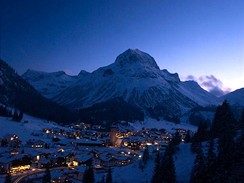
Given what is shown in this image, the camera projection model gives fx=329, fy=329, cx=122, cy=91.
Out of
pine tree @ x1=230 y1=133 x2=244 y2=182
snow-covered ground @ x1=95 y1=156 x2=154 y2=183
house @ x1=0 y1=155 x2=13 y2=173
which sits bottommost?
house @ x1=0 y1=155 x2=13 y2=173

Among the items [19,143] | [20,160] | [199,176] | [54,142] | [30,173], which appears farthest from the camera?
[54,142]

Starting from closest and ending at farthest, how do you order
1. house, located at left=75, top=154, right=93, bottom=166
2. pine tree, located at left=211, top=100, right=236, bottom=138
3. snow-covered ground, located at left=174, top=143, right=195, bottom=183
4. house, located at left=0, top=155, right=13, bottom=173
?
snow-covered ground, located at left=174, top=143, right=195, bottom=183 → pine tree, located at left=211, top=100, right=236, bottom=138 → house, located at left=0, top=155, right=13, bottom=173 → house, located at left=75, top=154, right=93, bottom=166

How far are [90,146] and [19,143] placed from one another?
4211cm

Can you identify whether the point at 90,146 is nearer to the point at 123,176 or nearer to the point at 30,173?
the point at 30,173

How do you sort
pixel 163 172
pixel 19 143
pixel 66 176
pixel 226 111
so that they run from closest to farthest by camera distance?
pixel 163 172 → pixel 226 111 → pixel 66 176 → pixel 19 143

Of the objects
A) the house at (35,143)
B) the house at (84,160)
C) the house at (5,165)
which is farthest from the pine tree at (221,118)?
the house at (35,143)

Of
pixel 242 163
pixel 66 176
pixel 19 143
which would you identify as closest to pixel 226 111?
pixel 242 163

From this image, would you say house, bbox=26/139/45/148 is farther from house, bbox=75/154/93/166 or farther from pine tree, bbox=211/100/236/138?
pine tree, bbox=211/100/236/138

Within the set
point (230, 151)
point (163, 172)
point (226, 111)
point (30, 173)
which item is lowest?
point (30, 173)

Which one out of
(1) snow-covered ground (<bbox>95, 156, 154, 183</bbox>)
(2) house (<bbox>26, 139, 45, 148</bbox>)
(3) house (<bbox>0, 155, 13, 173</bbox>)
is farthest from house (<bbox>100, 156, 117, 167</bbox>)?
(2) house (<bbox>26, 139, 45, 148</bbox>)

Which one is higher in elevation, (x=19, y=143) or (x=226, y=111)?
(x=226, y=111)

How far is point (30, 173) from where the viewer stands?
113750 millimetres

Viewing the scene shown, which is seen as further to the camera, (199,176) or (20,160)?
(20,160)

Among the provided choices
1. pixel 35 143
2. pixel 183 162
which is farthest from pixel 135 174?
pixel 35 143
